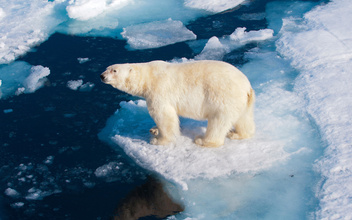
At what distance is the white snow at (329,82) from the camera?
3393 mm

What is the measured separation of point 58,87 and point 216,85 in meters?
3.34

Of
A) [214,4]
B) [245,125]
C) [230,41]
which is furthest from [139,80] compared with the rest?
[214,4]

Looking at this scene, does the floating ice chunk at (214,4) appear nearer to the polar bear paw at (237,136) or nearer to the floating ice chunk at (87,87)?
the floating ice chunk at (87,87)

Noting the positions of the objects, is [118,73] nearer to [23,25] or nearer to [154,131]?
[154,131]

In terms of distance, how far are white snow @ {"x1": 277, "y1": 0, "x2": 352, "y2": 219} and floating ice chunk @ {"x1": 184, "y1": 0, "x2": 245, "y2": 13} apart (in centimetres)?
161

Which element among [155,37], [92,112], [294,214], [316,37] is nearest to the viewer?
[294,214]

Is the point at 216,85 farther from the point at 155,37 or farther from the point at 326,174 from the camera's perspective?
the point at 155,37

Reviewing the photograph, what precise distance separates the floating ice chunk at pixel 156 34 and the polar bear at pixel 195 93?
3.05 m

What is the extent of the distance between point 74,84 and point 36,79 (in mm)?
733

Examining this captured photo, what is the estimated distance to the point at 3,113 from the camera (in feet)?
18.2

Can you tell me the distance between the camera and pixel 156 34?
299 inches

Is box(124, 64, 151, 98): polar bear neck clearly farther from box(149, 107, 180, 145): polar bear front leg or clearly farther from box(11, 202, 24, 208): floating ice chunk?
box(11, 202, 24, 208): floating ice chunk

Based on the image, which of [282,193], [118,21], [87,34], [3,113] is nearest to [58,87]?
[3,113]

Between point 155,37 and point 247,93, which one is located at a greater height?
point 247,93
